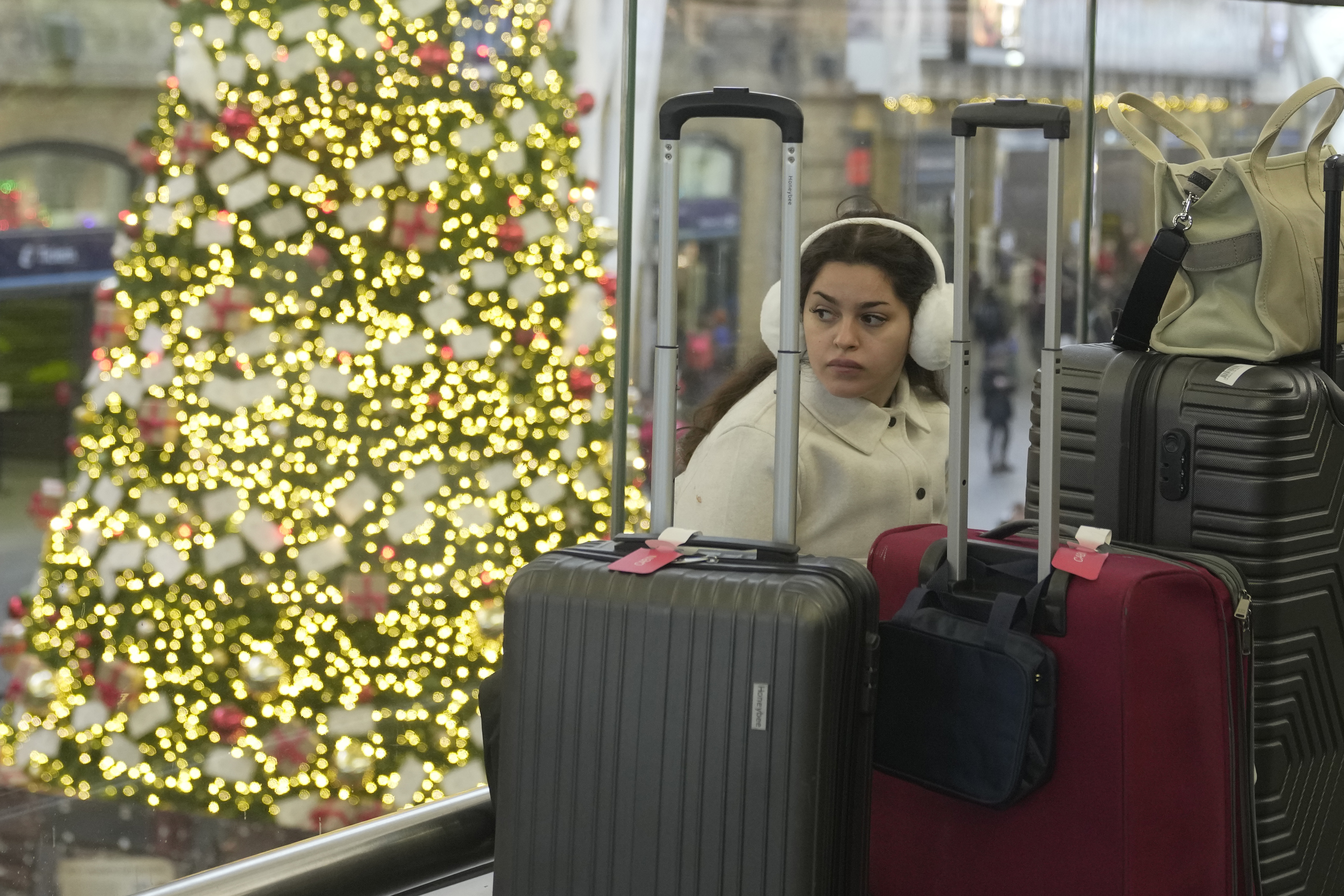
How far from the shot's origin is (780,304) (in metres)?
1.64

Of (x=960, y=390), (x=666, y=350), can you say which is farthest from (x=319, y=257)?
(x=960, y=390)

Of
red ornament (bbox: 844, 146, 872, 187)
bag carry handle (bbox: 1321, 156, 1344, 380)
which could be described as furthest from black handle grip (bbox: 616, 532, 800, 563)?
red ornament (bbox: 844, 146, 872, 187)

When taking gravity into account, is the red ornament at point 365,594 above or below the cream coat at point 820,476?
below

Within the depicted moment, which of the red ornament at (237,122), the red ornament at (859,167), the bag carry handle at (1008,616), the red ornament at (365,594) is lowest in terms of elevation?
the red ornament at (365,594)

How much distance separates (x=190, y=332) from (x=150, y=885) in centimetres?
107

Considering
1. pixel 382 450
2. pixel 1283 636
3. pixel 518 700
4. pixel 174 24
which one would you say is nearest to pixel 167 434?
pixel 382 450

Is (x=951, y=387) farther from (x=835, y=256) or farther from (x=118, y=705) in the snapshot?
(x=118, y=705)

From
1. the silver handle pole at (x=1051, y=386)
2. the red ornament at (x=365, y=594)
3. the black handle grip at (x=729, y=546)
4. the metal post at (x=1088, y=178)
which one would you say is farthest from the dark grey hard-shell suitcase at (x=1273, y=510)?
the metal post at (x=1088, y=178)

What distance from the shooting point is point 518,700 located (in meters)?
1.61

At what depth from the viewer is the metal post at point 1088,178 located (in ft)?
12.8

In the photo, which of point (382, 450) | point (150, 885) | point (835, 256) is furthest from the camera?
point (382, 450)

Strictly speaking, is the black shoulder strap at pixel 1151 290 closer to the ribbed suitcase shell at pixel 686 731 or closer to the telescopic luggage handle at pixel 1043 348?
the telescopic luggage handle at pixel 1043 348

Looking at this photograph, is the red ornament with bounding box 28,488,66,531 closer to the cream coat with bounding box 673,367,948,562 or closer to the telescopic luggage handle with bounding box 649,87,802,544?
the cream coat with bounding box 673,367,948,562

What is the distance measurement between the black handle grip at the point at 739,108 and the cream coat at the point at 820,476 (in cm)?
48
